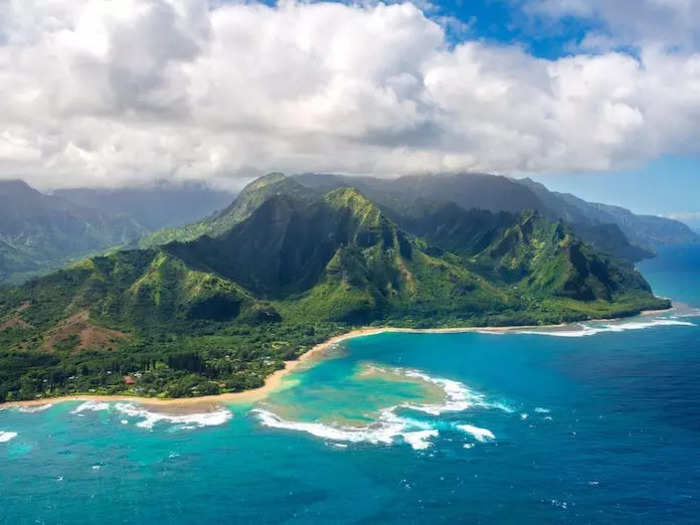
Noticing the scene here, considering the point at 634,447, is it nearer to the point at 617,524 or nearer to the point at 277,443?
the point at 617,524

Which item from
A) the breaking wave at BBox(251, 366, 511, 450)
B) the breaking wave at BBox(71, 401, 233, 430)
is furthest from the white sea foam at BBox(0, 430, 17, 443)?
the breaking wave at BBox(251, 366, 511, 450)

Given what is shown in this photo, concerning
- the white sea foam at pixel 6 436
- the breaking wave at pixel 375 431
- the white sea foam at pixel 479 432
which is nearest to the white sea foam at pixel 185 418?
the breaking wave at pixel 375 431

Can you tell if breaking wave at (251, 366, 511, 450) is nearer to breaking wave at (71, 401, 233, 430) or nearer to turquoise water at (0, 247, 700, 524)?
turquoise water at (0, 247, 700, 524)

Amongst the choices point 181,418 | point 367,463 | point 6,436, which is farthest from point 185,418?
point 367,463

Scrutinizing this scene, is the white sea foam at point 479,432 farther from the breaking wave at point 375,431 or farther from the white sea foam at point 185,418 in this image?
the white sea foam at point 185,418

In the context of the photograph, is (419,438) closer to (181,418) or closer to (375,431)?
(375,431)
